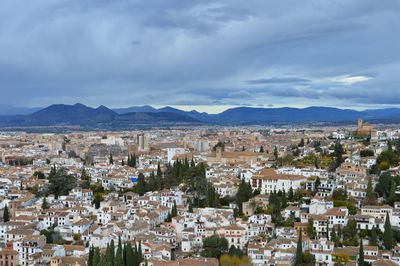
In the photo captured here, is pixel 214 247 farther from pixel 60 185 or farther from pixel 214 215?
pixel 60 185

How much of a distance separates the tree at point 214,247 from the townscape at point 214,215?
2.6 inches

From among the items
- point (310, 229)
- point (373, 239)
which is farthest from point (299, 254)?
point (373, 239)

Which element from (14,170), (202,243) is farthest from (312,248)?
(14,170)

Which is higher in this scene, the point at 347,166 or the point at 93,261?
the point at 347,166

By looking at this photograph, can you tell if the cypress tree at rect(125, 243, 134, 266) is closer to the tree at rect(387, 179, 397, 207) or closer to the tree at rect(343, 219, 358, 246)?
the tree at rect(343, 219, 358, 246)

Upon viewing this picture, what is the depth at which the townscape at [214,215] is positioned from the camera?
2673 centimetres

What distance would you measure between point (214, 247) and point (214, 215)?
4775 mm

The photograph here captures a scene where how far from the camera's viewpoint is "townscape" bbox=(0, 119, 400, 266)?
2673 cm

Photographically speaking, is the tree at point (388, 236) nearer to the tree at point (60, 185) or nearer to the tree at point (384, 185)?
the tree at point (384, 185)

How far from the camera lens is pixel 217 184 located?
39.5 m

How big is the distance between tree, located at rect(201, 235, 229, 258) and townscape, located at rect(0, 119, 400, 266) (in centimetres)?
7

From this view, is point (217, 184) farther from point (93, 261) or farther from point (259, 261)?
point (93, 261)

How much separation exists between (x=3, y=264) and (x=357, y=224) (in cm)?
1865

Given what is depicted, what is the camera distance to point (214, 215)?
32406 millimetres
